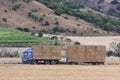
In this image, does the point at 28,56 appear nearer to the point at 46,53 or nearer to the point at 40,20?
the point at 46,53

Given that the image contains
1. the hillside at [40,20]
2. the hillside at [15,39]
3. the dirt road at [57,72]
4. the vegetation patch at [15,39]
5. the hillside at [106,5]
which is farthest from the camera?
the hillside at [106,5]

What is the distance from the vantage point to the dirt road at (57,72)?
45.9m

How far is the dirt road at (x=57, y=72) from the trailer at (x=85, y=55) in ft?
8.57

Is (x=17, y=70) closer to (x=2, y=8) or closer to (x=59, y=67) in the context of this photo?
(x=59, y=67)

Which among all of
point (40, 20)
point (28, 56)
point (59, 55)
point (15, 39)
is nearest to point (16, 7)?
point (40, 20)

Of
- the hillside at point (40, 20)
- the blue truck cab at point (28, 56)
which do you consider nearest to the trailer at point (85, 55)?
the blue truck cab at point (28, 56)

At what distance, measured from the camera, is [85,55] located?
200 ft

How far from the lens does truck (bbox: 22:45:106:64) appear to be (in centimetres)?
6053

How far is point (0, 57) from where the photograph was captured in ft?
227

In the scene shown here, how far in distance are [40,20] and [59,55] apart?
187 feet

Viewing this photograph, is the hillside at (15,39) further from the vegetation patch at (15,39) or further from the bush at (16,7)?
the bush at (16,7)

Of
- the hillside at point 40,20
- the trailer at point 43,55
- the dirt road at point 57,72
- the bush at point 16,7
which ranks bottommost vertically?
the dirt road at point 57,72

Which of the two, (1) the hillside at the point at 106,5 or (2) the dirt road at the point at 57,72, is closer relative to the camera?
(2) the dirt road at the point at 57,72

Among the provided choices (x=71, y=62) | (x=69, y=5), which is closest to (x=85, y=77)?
(x=71, y=62)
